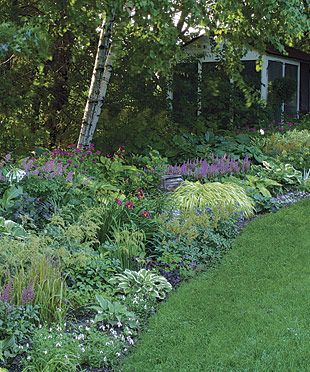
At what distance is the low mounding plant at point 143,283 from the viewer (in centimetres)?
443

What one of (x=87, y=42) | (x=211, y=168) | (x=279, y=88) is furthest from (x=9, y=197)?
(x=279, y=88)

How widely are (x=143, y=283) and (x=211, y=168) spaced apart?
4215 mm

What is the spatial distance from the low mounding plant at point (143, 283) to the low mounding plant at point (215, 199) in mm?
1513

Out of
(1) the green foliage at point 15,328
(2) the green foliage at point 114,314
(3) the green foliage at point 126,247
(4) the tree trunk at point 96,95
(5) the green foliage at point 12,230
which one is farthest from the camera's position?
(4) the tree trunk at point 96,95

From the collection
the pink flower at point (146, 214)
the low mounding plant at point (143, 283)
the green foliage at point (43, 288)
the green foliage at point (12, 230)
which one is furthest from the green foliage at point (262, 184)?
the green foliage at point (43, 288)

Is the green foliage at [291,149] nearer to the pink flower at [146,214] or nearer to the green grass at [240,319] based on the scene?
the green grass at [240,319]

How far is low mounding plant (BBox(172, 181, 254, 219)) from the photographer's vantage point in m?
6.32

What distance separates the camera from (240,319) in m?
4.15

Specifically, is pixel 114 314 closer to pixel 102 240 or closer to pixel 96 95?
pixel 102 240

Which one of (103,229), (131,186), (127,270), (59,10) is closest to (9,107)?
(59,10)

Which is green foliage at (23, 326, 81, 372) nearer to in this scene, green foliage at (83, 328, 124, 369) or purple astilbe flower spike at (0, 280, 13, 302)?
green foliage at (83, 328, 124, 369)

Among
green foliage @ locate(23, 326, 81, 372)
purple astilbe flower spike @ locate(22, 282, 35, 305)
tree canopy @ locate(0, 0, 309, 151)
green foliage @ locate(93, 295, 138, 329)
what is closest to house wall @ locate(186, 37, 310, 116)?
tree canopy @ locate(0, 0, 309, 151)

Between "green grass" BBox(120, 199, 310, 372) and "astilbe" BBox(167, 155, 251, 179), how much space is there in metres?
2.50

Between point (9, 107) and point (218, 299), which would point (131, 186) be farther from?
point (9, 107)
